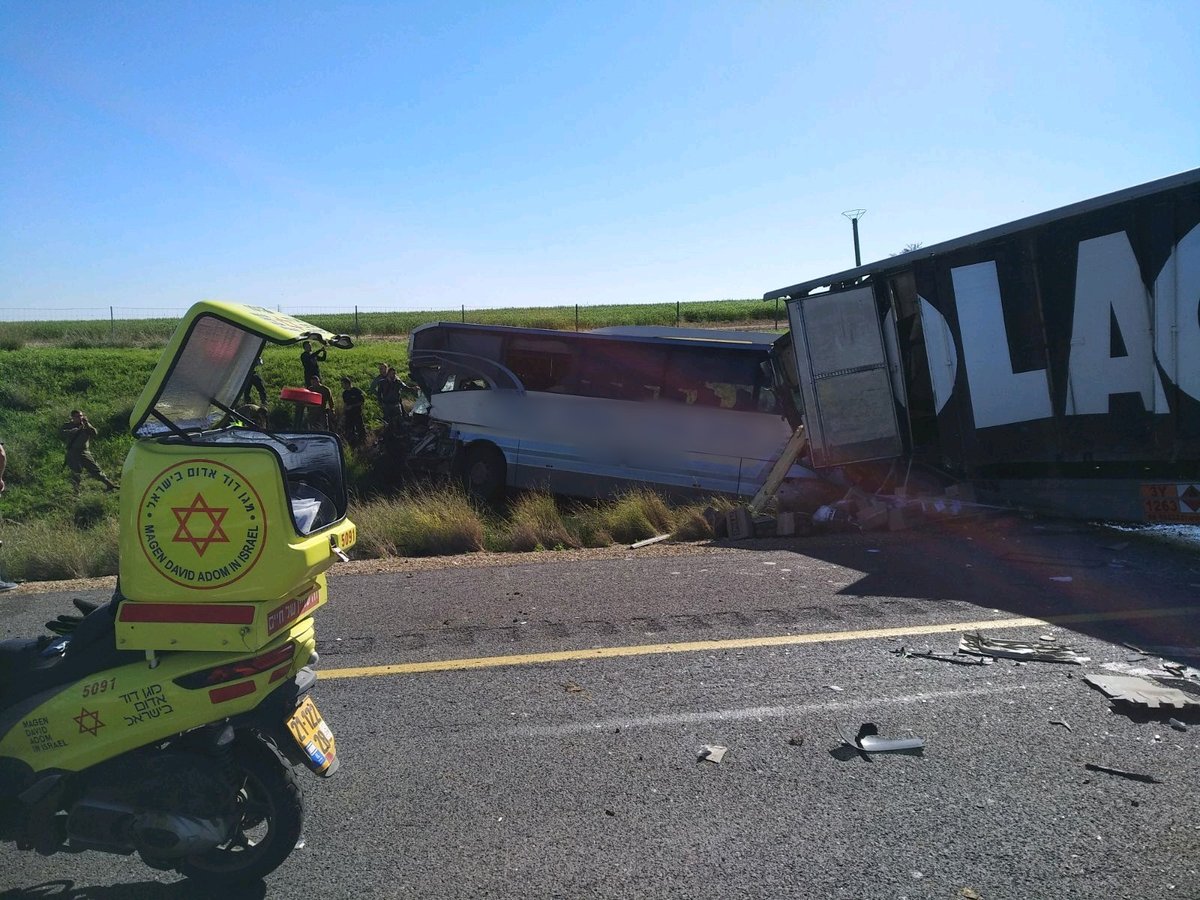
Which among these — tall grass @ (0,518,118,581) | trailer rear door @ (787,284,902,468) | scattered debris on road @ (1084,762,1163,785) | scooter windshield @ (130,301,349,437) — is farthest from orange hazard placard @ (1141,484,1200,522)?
tall grass @ (0,518,118,581)

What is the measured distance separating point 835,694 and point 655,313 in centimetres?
4050

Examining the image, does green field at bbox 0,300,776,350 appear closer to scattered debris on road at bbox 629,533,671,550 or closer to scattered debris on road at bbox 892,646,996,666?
scattered debris on road at bbox 629,533,671,550

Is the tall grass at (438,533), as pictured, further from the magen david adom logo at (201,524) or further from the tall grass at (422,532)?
the magen david adom logo at (201,524)

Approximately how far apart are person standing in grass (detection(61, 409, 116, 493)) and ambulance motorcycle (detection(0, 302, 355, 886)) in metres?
15.1

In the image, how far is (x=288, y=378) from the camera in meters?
22.7

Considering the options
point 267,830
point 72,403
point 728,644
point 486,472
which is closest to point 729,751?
point 728,644

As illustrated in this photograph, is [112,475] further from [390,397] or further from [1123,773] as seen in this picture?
[1123,773]

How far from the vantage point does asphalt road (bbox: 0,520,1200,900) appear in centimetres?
327

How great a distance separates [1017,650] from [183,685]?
181 inches

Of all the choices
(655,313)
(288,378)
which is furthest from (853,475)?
(655,313)

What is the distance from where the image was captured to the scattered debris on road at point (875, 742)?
417cm

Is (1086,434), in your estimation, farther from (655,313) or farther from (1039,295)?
(655,313)

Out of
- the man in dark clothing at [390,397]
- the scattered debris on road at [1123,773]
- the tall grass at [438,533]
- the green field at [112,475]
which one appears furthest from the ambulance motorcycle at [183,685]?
the man in dark clothing at [390,397]

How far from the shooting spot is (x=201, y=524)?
3105 mm
